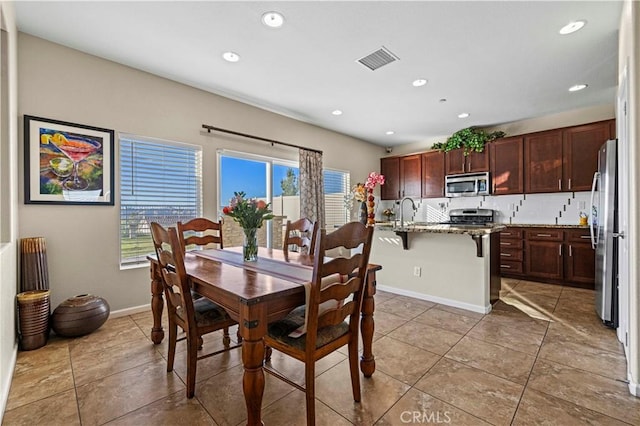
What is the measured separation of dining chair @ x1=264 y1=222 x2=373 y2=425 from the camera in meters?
1.42

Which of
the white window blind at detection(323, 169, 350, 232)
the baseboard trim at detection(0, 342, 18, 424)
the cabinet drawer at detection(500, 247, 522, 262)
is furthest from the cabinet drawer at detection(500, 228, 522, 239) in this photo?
the baseboard trim at detection(0, 342, 18, 424)

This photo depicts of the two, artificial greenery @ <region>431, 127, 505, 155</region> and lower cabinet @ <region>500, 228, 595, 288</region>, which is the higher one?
artificial greenery @ <region>431, 127, 505, 155</region>

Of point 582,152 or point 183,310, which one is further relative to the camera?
point 582,152

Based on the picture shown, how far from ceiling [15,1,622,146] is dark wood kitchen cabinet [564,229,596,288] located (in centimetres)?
201

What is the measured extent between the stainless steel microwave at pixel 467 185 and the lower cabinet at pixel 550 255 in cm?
93

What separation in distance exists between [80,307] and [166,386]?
4.36 feet

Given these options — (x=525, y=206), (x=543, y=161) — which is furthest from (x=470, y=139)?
(x=525, y=206)

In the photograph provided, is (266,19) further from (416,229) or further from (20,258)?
(20,258)

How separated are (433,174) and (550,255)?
2.46m

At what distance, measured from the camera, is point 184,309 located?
1728 millimetres

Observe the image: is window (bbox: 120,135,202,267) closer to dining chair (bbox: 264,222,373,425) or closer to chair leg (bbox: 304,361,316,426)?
dining chair (bbox: 264,222,373,425)

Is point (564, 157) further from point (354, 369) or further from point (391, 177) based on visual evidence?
point (354, 369)

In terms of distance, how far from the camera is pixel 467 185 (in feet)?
17.9

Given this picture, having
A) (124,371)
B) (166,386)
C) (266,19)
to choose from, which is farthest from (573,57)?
(124,371)
